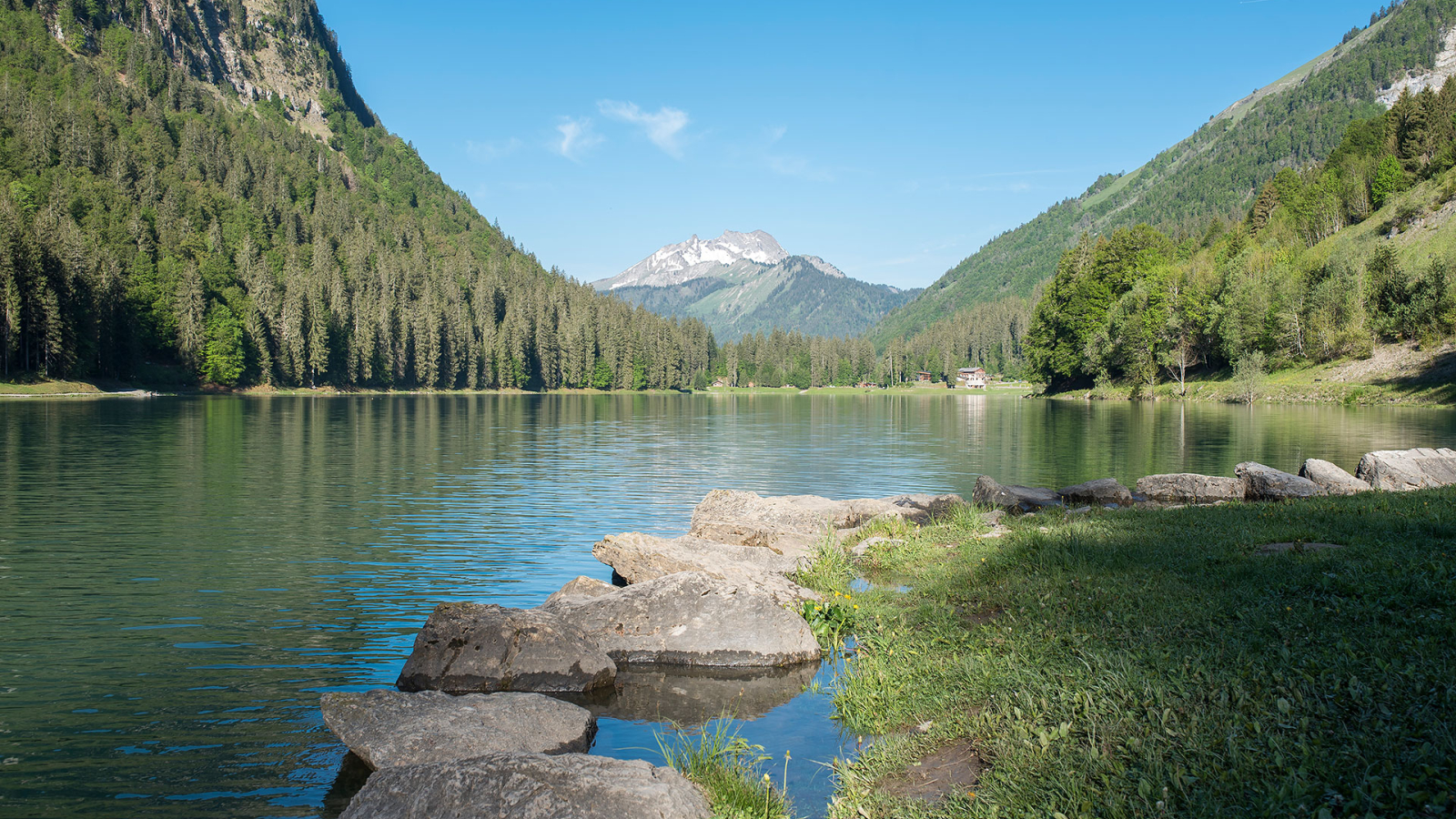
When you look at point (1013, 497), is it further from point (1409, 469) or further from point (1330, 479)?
point (1409, 469)

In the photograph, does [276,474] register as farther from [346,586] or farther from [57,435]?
[57,435]

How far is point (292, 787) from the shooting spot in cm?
832

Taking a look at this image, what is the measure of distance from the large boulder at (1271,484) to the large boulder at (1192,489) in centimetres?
33

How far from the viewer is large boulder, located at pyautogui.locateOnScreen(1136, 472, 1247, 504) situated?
24344 millimetres

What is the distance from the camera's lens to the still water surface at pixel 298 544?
915 centimetres

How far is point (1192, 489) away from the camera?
81.9 feet

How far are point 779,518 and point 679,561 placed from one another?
6.80 meters

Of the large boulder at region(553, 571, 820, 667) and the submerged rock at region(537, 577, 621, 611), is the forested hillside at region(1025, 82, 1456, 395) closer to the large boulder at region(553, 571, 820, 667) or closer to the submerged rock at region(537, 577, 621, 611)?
the large boulder at region(553, 571, 820, 667)

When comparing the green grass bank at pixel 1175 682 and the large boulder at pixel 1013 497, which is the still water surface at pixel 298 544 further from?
the large boulder at pixel 1013 497

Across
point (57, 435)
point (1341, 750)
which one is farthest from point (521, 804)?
point (57, 435)

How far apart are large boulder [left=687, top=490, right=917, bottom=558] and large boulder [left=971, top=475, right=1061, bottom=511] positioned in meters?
3.23

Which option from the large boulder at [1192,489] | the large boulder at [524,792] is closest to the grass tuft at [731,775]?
the large boulder at [524,792]

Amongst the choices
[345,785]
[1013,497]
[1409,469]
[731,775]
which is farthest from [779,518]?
[1409,469]

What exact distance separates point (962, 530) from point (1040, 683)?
38.6 ft
